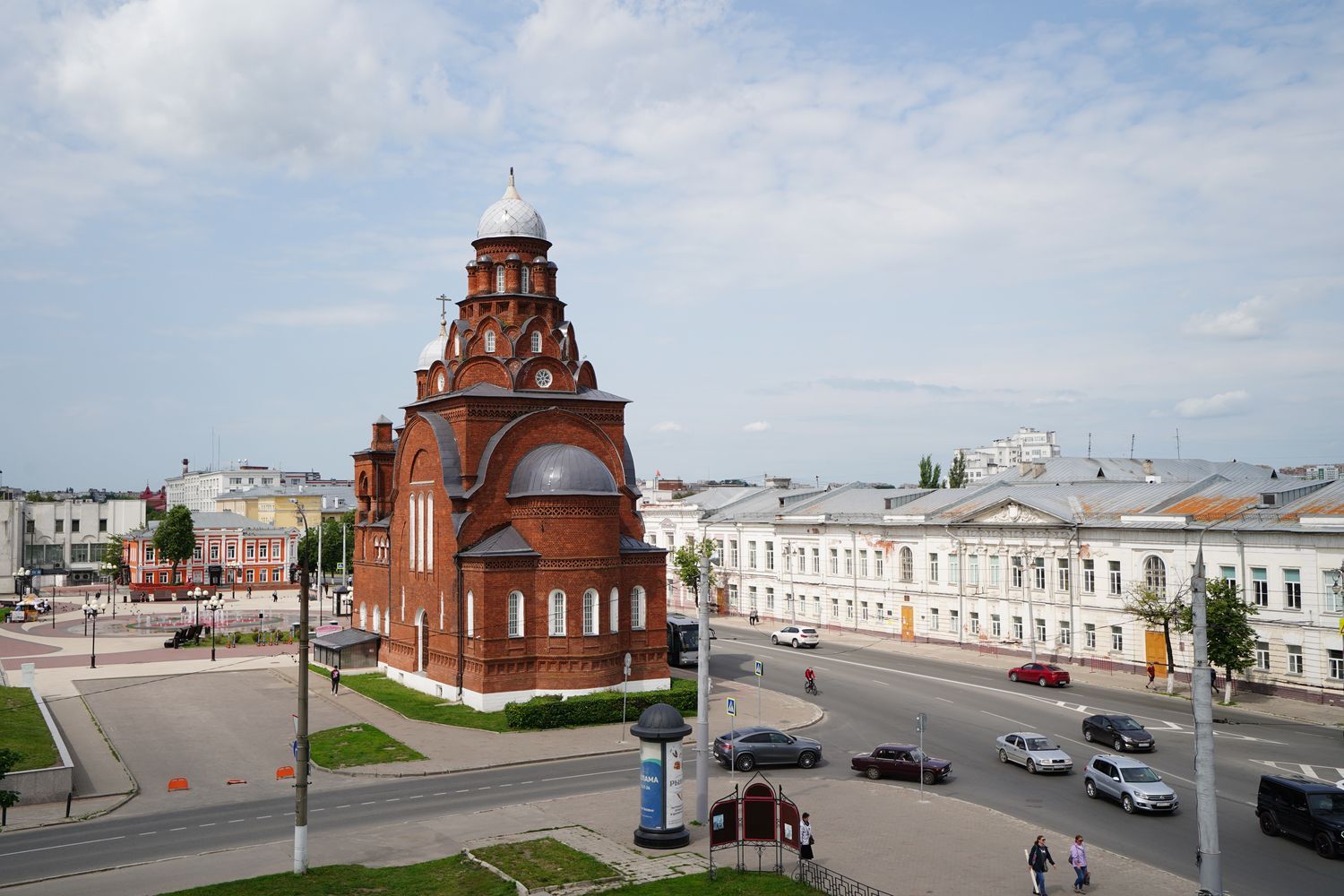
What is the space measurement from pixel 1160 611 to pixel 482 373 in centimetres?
3103

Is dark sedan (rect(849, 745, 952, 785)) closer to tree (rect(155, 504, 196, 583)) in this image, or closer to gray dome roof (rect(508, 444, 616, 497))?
gray dome roof (rect(508, 444, 616, 497))

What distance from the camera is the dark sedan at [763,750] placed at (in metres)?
32.0

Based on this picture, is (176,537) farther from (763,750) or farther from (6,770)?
(763,750)

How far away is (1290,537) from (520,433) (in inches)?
1243

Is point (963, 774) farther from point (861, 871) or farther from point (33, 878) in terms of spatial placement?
point (33, 878)

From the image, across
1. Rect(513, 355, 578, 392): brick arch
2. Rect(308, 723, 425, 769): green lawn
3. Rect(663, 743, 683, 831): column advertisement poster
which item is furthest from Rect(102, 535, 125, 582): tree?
Rect(663, 743, 683, 831): column advertisement poster

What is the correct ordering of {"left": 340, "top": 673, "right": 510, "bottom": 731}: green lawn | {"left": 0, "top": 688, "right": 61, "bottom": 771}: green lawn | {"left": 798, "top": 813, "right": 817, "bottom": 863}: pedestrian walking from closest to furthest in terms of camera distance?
1. {"left": 798, "top": 813, "right": 817, "bottom": 863}: pedestrian walking
2. {"left": 0, "top": 688, "right": 61, "bottom": 771}: green lawn
3. {"left": 340, "top": 673, "right": 510, "bottom": 731}: green lawn

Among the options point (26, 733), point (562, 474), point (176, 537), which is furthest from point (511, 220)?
point (176, 537)

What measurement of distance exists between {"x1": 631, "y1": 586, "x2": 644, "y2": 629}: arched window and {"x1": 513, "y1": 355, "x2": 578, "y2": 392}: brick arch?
10.0 meters

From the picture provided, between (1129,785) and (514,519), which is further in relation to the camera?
(514,519)

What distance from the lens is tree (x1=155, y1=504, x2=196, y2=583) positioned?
97.9 m

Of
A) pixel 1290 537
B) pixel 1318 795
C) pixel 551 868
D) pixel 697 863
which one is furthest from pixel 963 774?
pixel 1290 537

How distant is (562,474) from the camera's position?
41844mm

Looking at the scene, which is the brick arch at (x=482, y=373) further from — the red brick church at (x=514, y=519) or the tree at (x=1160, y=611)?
→ the tree at (x=1160, y=611)
